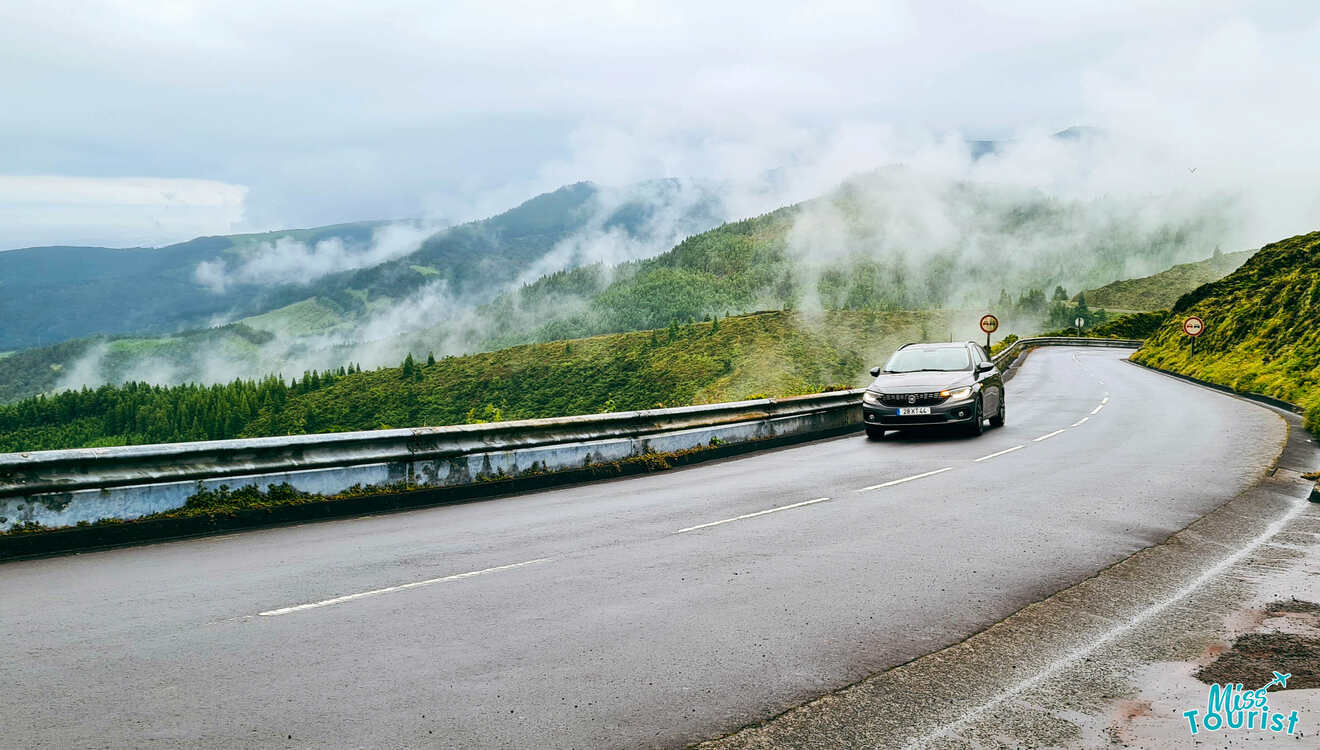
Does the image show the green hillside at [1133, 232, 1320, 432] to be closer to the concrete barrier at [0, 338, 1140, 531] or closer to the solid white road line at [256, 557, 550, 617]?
the concrete barrier at [0, 338, 1140, 531]

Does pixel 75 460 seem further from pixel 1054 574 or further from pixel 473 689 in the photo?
pixel 1054 574

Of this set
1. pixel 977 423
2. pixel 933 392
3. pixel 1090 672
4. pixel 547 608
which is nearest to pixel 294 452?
pixel 547 608

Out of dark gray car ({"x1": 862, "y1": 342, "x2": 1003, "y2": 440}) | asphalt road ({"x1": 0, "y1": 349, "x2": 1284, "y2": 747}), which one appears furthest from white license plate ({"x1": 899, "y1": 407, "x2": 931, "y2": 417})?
asphalt road ({"x1": 0, "y1": 349, "x2": 1284, "y2": 747})

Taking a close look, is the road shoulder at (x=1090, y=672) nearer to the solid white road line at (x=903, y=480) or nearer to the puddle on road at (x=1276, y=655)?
the puddle on road at (x=1276, y=655)

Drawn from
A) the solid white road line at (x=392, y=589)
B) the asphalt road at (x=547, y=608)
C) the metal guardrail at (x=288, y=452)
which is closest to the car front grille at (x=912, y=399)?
the metal guardrail at (x=288, y=452)

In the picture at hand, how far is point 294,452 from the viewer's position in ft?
33.4

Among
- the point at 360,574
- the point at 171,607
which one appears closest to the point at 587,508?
the point at 360,574

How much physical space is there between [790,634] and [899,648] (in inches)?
25.1

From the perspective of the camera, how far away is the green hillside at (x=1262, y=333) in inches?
1181

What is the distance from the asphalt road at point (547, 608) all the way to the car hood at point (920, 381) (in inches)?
215

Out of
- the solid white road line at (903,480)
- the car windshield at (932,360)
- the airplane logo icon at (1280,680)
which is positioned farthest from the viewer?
the car windshield at (932,360)

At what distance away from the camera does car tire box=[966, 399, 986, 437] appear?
1756cm

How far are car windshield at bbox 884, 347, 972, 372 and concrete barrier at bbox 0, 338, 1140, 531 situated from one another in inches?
148

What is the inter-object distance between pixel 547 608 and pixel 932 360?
14441 millimetres
